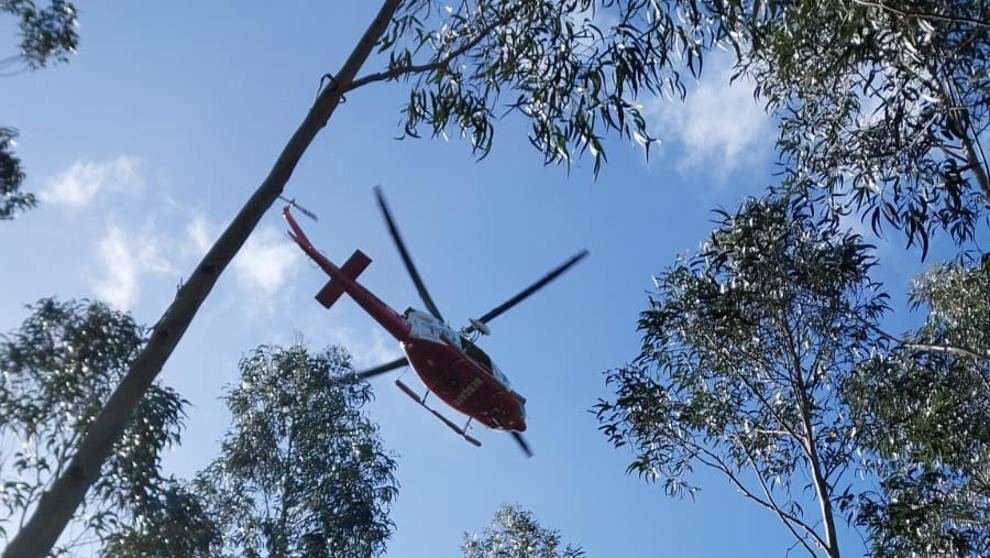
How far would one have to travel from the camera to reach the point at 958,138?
6312 mm

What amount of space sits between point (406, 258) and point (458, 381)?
5.93ft

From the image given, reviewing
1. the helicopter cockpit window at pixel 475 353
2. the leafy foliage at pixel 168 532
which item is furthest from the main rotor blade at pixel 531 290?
the leafy foliage at pixel 168 532

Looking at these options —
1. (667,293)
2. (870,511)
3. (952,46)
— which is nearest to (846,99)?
(952,46)

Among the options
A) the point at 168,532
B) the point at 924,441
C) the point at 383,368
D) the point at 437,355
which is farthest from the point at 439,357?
the point at 924,441

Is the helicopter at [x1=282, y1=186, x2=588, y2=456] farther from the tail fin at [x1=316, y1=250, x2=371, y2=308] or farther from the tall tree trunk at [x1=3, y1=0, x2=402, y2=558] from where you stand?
the tall tree trunk at [x1=3, y1=0, x2=402, y2=558]

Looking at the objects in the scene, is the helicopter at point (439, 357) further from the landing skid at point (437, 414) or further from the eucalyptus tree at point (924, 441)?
the eucalyptus tree at point (924, 441)

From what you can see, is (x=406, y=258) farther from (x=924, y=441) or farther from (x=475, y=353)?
(x=924, y=441)

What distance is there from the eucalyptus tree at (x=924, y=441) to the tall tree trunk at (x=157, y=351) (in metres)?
7.02

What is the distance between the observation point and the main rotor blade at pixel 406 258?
10125mm

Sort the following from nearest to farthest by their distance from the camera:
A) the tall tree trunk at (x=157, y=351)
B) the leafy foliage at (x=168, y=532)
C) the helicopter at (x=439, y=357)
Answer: the tall tree trunk at (x=157, y=351), the leafy foliage at (x=168, y=532), the helicopter at (x=439, y=357)

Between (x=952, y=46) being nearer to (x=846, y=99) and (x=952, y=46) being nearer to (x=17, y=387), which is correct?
(x=846, y=99)

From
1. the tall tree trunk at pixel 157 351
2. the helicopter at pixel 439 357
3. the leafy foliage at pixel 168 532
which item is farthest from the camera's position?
the helicopter at pixel 439 357

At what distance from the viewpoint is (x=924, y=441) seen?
9656 mm

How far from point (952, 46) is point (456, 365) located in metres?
5.42
